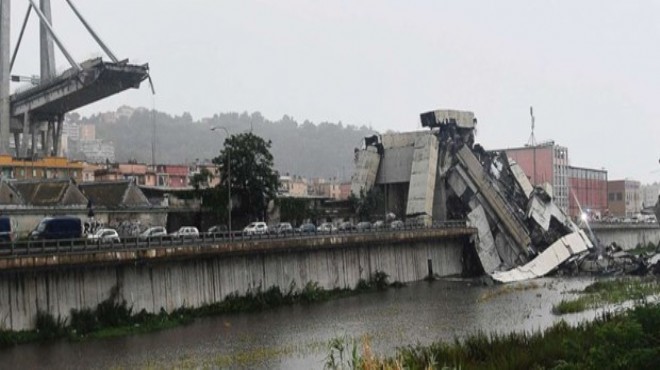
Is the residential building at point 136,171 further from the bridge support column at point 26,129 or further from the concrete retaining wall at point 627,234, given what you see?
the concrete retaining wall at point 627,234

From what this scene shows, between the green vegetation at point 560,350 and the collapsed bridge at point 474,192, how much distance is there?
133 ft

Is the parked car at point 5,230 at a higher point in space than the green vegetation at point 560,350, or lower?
higher

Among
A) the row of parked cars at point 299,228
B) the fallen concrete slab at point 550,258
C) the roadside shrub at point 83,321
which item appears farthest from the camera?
the fallen concrete slab at point 550,258

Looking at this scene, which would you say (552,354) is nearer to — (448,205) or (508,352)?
(508,352)

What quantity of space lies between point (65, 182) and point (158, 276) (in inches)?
774

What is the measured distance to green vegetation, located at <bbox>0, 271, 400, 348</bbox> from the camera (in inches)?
1406

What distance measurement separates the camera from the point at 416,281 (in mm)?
65000

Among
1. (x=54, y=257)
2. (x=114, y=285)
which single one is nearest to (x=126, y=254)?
(x=114, y=285)

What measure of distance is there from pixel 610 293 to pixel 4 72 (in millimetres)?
64435

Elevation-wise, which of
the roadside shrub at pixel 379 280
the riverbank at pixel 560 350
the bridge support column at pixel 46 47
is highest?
the bridge support column at pixel 46 47

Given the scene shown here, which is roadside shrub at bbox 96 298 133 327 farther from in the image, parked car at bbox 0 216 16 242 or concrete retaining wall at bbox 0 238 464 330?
parked car at bbox 0 216 16 242

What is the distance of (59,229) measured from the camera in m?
43.0

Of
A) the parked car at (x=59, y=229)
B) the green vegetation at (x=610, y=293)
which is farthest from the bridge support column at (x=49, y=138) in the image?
the green vegetation at (x=610, y=293)

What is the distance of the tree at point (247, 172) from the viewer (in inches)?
2480
